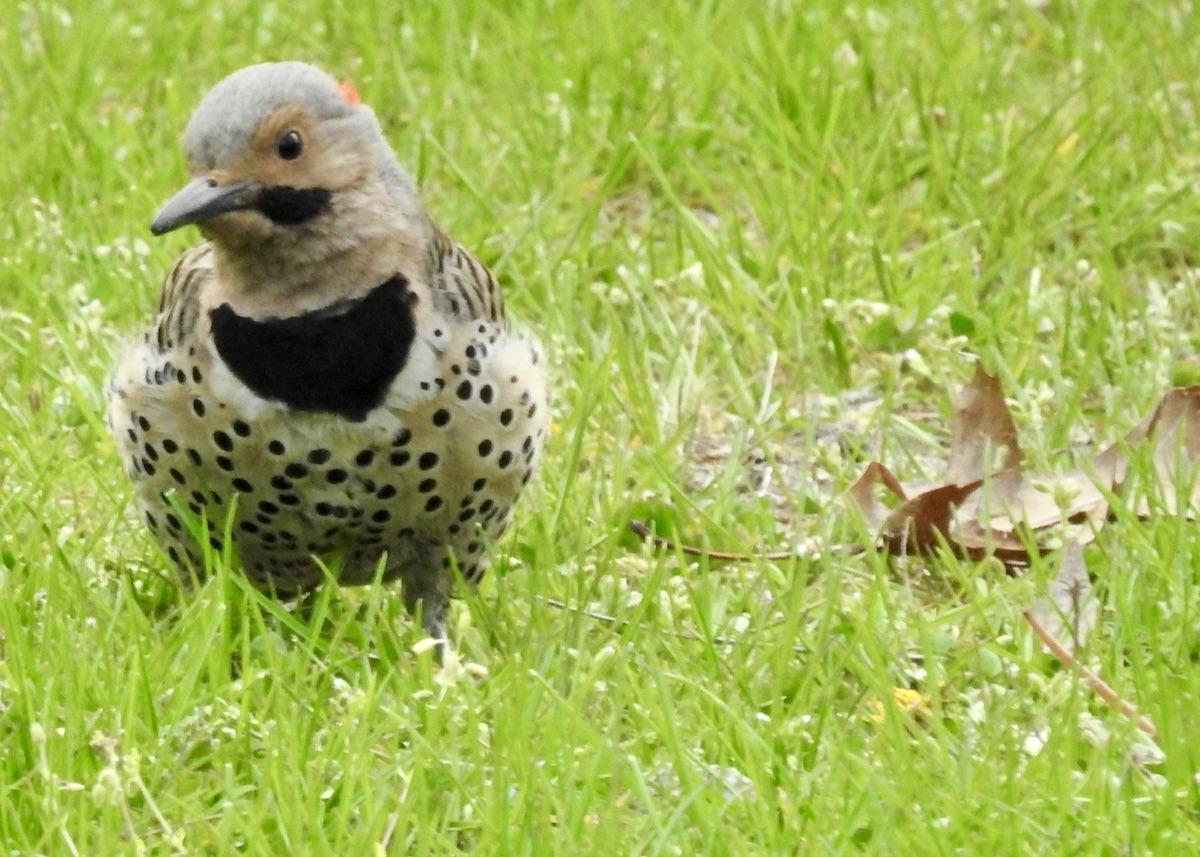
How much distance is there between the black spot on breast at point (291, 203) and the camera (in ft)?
13.0

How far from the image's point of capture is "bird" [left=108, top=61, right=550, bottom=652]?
157 inches

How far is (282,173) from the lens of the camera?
4.00 m

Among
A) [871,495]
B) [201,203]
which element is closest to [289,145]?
[201,203]

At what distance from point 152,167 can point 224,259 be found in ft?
7.82

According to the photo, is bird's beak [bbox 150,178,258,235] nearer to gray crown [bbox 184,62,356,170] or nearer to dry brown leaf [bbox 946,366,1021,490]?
gray crown [bbox 184,62,356,170]

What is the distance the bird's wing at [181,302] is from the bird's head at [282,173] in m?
0.14

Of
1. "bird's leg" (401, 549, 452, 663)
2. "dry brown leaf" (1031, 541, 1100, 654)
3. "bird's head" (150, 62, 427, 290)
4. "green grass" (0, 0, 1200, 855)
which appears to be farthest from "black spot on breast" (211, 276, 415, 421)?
"dry brown leaf" (1031, 541, 1100, 654)

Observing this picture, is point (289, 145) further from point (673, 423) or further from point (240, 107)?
point (673, 423)

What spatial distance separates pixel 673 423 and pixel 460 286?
1.24 m

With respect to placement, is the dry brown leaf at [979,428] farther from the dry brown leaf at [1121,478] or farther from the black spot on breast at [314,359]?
the black spot on breast at [314,359]

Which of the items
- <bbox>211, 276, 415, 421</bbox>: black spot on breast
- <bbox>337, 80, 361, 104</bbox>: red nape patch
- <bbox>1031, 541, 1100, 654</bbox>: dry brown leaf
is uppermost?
<bbox>337, 80, 361, 104</bbox>: red nape patch

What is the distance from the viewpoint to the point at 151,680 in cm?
393

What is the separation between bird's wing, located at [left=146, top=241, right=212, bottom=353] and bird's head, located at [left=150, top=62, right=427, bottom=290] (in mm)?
137

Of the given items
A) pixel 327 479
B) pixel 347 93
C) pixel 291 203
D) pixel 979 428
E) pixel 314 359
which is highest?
pixel 347 93
